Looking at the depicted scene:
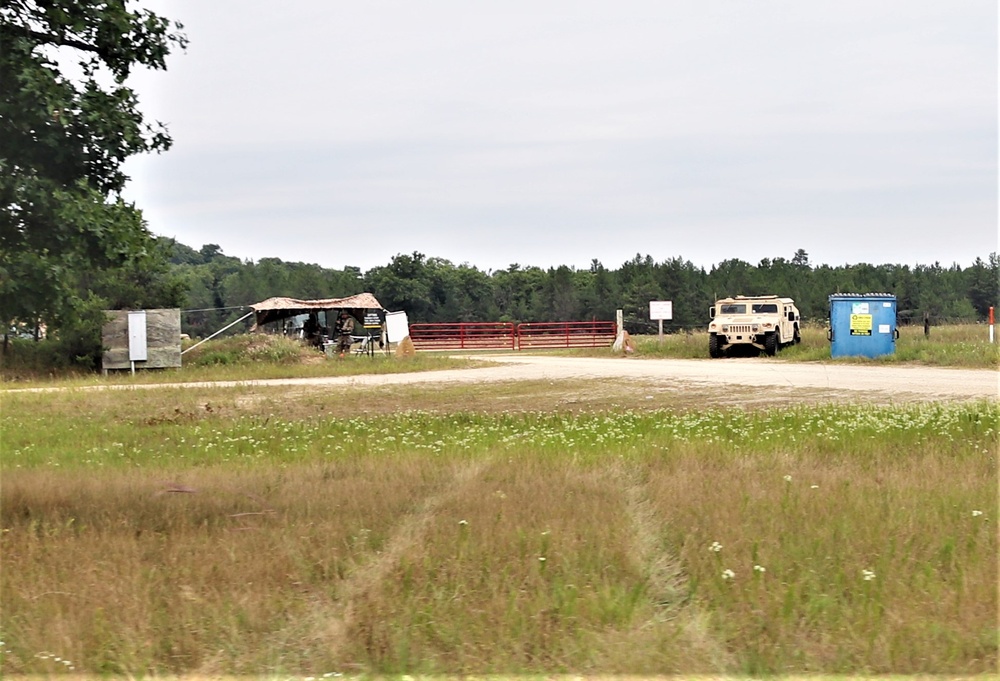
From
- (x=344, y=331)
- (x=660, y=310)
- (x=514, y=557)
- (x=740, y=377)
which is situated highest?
(x=660, y=310)

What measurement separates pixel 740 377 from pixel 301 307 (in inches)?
824

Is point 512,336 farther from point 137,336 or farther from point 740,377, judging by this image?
point 740,377

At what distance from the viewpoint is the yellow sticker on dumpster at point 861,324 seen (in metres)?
31.0

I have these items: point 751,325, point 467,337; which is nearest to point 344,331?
point 467,337

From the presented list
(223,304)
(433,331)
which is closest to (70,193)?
(433,331)

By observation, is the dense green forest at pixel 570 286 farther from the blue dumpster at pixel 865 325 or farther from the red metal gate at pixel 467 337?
the blue dumpster at pixel 865 325

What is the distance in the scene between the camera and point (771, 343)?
34.2 m

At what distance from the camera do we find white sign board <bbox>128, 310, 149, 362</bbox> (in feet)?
107

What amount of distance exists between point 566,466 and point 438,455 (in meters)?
1.72

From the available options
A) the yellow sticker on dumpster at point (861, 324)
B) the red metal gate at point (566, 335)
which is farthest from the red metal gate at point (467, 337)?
the yellow sticker on dumpster at point (861, 324)

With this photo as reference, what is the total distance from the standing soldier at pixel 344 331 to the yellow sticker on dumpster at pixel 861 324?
59.1 ft

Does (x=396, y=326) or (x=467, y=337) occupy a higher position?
(x=396, y=326)

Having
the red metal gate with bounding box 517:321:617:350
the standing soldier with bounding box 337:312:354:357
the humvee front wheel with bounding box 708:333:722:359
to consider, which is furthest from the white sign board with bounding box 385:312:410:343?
the humvee front wheel with bounding box 708:333:722:359

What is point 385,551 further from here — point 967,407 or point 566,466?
point 967,407
